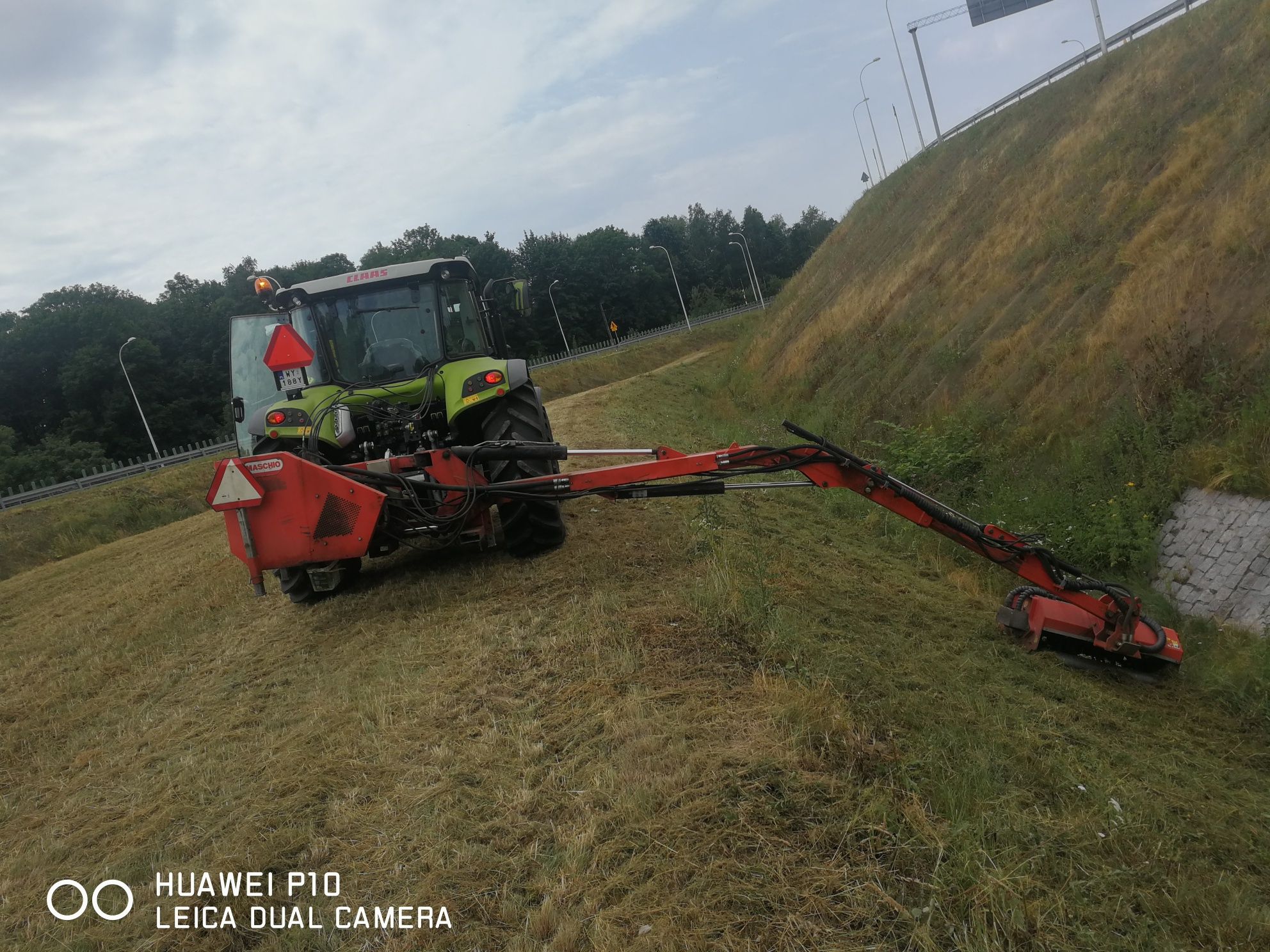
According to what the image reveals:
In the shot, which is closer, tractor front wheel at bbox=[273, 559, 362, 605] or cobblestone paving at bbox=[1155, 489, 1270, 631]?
cobblestone paving at bbox=[1155, 489, 1270, 631]

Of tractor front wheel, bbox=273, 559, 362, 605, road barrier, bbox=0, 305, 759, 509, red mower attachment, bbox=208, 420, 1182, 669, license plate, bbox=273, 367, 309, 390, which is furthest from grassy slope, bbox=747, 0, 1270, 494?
road barrier, bbox=0, 305, 759, 509

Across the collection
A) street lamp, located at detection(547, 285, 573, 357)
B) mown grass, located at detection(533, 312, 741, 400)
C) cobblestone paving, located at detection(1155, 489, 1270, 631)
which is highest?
street lamp, located at detection(547, 285, 573, 357)

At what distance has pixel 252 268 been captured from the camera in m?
78.9

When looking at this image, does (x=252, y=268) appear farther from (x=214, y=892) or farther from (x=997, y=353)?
(x=214, y=892)

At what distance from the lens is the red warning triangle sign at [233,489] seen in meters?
6.02

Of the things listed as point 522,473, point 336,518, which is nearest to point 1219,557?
point 522,473

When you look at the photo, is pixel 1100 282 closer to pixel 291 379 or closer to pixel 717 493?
pixel 717 493

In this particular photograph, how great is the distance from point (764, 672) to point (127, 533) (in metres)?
22.6

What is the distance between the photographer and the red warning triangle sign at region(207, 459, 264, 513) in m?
6.02

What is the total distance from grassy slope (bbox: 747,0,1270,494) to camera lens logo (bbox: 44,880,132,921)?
306 inches

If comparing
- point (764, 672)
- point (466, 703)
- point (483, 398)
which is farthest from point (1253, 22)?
Answer: point (466, 703)

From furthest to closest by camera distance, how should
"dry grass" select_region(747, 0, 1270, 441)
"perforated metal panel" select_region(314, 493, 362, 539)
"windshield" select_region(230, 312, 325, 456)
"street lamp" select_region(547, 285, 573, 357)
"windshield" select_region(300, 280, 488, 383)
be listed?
1. "street lamp" select_region(547, 285, 573, 357)
2. "dry grass" select_region(747, 0, 1270, 441)
3. "windshield" select_region(230, 312, 325, 456)
4. "windshield" select_region(300, 280, 488, 383)
5. "perforated metal panel" select_region(314, 493, 362, 539)

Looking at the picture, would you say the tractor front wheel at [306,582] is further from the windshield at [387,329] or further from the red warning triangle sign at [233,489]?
the windshield at [387,329]

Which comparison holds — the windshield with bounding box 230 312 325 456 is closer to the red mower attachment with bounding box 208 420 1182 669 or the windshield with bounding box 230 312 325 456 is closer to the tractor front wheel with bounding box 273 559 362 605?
the tractor front wheel with bounding box 273 559 362 605
